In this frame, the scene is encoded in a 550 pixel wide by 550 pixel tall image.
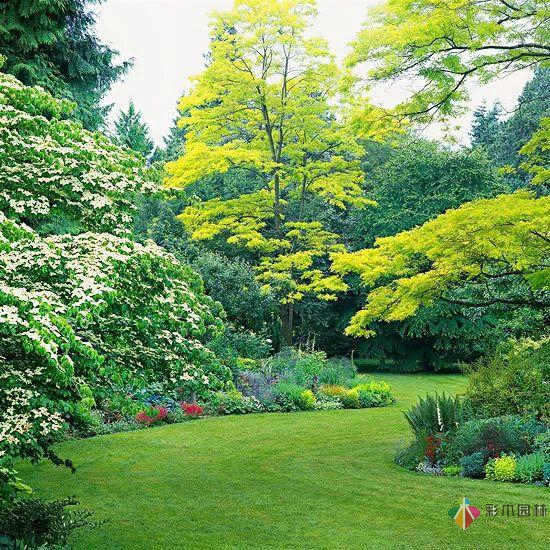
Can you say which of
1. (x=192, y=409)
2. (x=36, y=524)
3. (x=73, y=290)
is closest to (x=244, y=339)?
(x=192, y=409)

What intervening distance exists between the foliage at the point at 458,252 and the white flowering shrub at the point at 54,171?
13.5 ft

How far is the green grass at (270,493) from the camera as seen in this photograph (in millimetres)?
6855

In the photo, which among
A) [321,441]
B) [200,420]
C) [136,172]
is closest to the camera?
[136,172]

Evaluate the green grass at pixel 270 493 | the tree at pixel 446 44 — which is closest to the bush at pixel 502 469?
the green grass at pixel 270 493

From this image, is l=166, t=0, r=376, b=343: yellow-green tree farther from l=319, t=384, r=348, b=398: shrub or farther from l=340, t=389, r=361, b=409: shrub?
l=340, t=389, r=361, b=409: shrub

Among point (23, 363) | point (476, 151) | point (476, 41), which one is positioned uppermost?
point (476, 151)

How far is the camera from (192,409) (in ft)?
48.8

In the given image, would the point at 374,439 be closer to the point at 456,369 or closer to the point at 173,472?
the point at 173,472

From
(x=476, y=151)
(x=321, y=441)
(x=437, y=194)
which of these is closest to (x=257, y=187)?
(x=437, y=194)

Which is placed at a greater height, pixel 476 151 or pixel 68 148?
pixel 476 151

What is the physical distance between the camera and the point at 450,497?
8.26 meters

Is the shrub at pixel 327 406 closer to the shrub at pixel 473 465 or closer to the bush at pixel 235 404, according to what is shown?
the bush at pixel 235 404

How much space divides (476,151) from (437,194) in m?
2.83

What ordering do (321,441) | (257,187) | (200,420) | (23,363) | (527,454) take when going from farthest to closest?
(257,187), (200,420), (321,441), (527,454), (23,363)
